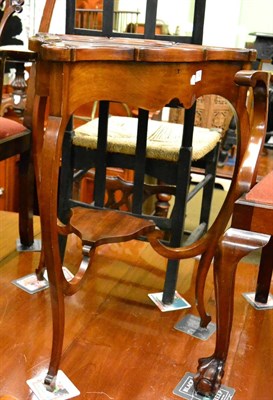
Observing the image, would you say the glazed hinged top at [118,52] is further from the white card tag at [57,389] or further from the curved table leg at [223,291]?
the white card tag at [57,389]

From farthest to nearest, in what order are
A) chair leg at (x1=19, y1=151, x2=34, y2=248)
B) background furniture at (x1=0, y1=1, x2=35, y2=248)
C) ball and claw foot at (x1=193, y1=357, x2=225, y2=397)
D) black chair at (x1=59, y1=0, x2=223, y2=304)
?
chair leg at (x1=19, y1=151, x2=34, y2=248) < background furniture at (x1=0, y1=1, x2=35, y2=248) < black chair at (x1=59, y1=0, x2=223, y2=304) < ball and claw foot at (x1=193, y1=357, x2=225, y2=397)

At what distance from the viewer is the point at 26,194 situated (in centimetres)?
183

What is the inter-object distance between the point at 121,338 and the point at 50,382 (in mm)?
290

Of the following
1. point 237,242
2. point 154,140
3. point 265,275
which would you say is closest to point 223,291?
point 237,242

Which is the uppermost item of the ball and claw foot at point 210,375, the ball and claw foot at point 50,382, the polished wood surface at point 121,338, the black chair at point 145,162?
the black chair at point 145,162

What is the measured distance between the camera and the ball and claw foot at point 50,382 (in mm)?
1225

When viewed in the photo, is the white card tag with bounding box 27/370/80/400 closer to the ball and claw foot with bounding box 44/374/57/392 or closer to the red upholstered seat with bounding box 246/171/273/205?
the ball and claw foot with bounding box 44/374/57/392

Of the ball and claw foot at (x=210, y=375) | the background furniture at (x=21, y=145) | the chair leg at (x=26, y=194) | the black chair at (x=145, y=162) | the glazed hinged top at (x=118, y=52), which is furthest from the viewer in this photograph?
the chair leg at (x=26, y=194)

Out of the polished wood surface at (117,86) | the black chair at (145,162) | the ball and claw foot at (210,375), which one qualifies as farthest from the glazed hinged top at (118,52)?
the ball and claw foot at (210,375)

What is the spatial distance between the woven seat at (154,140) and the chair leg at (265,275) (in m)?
0.34

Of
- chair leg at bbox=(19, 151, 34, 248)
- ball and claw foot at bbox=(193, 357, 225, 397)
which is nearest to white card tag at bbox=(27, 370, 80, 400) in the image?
ball and claw foot at bbox=(193, 357, 225, 397)

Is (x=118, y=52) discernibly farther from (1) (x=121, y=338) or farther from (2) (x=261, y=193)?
(1) (x=121, y=338)

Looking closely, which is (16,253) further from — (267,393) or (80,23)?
(80,23)

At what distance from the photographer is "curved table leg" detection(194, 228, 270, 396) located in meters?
1.09
